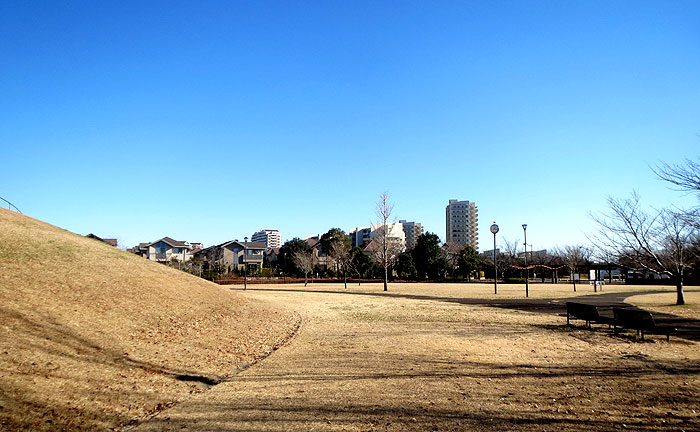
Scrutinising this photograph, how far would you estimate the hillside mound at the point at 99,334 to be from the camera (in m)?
5.66

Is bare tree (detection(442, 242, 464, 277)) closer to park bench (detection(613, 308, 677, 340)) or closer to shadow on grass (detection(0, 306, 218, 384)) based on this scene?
park bench (detection(613, 308, 677, 340))

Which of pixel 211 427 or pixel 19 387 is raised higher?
pixel 19 387

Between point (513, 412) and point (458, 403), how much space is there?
2.46ft

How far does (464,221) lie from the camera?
493 feet

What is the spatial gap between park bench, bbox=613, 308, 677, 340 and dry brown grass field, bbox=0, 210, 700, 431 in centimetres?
32

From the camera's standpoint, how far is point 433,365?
8477 millimetres

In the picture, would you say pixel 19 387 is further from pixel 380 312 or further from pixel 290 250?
pixel 290 250

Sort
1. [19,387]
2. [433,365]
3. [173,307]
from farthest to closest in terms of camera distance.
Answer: [173,307]
[433,365]
[19,387]

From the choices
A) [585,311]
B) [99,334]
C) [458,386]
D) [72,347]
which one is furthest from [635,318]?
[72,347]

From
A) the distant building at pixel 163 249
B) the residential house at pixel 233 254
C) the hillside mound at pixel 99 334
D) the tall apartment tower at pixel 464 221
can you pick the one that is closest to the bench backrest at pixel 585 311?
the hillside mound at pixel 99 334

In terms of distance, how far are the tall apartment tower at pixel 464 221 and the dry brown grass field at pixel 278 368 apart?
5462 inches

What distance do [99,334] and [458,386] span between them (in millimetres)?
6975

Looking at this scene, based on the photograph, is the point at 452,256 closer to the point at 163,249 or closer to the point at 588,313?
the point at 163,249

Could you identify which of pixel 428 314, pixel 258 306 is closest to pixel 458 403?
pixel 428 314
